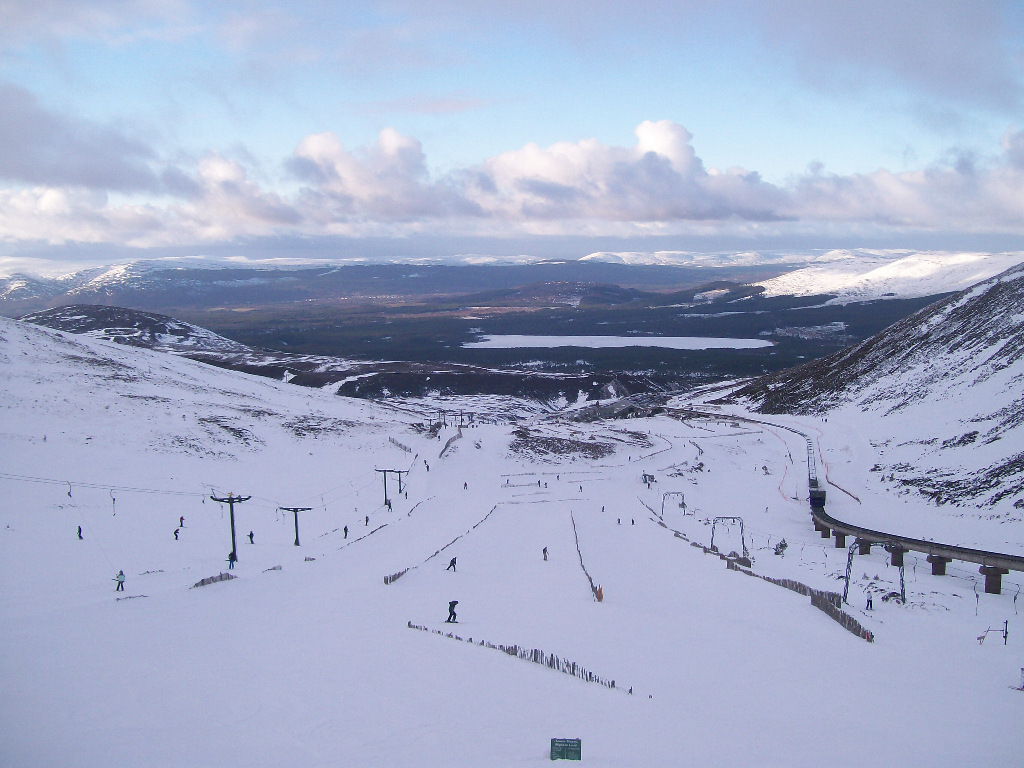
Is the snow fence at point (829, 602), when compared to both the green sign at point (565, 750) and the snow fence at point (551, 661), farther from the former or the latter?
the green sign at point (565, 750)

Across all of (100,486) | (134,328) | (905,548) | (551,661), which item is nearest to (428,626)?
(551,661)

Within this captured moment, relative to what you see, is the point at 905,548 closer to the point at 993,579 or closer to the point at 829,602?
the point at 993,579

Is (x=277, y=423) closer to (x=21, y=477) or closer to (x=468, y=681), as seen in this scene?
(x=21, y=477)

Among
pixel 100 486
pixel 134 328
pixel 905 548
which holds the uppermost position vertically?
pixel 134 328

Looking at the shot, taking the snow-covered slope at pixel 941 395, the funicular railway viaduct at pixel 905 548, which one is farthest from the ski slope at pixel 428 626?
the snow-covered slope at pixel 941 395

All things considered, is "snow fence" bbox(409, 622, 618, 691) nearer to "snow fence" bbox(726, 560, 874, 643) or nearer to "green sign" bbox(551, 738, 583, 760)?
"green sign" bbox(551, 738, 583, 760)
